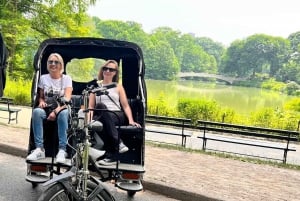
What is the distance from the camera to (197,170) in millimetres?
5961

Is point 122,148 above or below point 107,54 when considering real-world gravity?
below

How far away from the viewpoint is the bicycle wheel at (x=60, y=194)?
3.08m

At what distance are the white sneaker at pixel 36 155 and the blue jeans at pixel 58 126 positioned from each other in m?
0.06

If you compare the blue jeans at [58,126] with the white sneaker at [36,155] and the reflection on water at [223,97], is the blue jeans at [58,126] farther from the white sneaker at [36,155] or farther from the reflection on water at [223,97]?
the reflection on water at [223,97]

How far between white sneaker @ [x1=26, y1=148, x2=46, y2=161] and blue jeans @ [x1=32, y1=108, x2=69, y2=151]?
0.21 feet

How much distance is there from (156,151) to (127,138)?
296 cm

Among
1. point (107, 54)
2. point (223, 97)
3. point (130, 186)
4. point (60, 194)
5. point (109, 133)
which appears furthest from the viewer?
point (223, 97)

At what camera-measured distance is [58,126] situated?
429 cm

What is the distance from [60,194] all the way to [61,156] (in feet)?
3.34

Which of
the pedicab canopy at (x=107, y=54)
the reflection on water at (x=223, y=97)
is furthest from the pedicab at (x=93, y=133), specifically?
the reflection on water at (x=223, y=97)

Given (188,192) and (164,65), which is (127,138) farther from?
(164,65)

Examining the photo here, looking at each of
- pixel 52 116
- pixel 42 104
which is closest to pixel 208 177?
pixel 52 116

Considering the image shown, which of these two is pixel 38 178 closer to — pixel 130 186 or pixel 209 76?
pixel 130 186

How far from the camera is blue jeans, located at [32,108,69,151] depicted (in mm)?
4250
